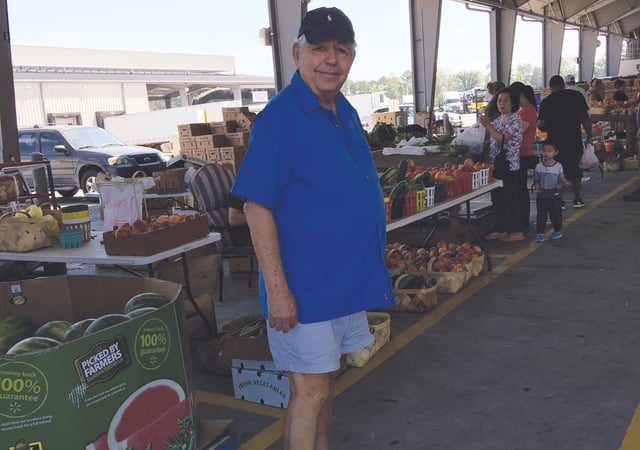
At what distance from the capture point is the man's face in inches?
82.0

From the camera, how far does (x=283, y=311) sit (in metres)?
2.06

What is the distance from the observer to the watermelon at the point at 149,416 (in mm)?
2027

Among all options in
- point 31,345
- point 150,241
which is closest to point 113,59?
point 150,241

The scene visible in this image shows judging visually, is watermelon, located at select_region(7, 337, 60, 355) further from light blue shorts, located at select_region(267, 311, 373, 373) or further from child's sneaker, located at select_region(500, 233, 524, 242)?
child's sneaker, located at select_region(500, 233, 524, 242)

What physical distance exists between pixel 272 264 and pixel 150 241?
6.06 ft

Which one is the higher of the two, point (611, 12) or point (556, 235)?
point (611, 12)

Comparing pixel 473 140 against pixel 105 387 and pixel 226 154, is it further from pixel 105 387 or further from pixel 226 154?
pixel 105 387

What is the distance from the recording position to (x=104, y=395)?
1981 mm

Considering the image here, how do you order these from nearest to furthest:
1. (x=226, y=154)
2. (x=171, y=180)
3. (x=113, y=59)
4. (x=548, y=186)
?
(x=548, y=186)
(x=171, y=180)
(x=226, y=154)
(x=113, y=59)

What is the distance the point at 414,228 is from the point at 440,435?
3.88 metres

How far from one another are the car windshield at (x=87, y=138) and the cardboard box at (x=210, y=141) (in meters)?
5.08

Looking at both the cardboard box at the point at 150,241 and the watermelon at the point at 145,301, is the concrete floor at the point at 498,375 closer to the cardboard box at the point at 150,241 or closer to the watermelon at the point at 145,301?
the cardboard box at the point at 150,241

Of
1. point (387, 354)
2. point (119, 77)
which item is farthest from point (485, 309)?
point (119, 77)

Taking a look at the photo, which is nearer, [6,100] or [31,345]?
[31,345]
